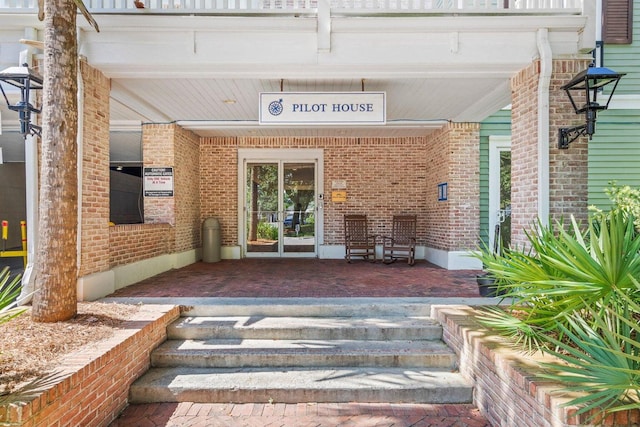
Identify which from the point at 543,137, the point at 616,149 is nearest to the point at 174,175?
the point at 543,137

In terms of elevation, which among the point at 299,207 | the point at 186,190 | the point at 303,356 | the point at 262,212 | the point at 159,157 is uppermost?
the point at 159,157

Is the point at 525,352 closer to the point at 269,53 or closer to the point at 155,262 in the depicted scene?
the point at 269,53

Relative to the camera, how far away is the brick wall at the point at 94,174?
438cm

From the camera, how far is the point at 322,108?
4.60 metres

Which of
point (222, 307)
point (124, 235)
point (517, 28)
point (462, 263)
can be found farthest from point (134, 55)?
point (462, 263)

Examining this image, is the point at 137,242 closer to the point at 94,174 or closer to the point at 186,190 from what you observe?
the point at 94,174

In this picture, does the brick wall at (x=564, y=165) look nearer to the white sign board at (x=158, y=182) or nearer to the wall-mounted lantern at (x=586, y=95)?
the wall-mounted lantern at (x=586, y=95)

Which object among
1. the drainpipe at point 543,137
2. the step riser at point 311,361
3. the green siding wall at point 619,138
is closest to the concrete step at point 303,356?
the step riser at point 311,361

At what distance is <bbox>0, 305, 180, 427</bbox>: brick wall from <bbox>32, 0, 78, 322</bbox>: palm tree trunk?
679 millimetres

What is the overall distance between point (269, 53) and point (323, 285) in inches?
127

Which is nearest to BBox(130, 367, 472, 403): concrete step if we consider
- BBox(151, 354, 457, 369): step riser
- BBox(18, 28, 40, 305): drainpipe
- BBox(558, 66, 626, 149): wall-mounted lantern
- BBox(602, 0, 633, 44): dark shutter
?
BBox(151, 354, 457, 369): step riser

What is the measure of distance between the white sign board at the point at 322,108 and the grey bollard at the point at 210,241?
3997 mm

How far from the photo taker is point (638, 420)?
6.16 feet

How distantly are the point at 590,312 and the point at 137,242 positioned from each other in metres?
5.76
